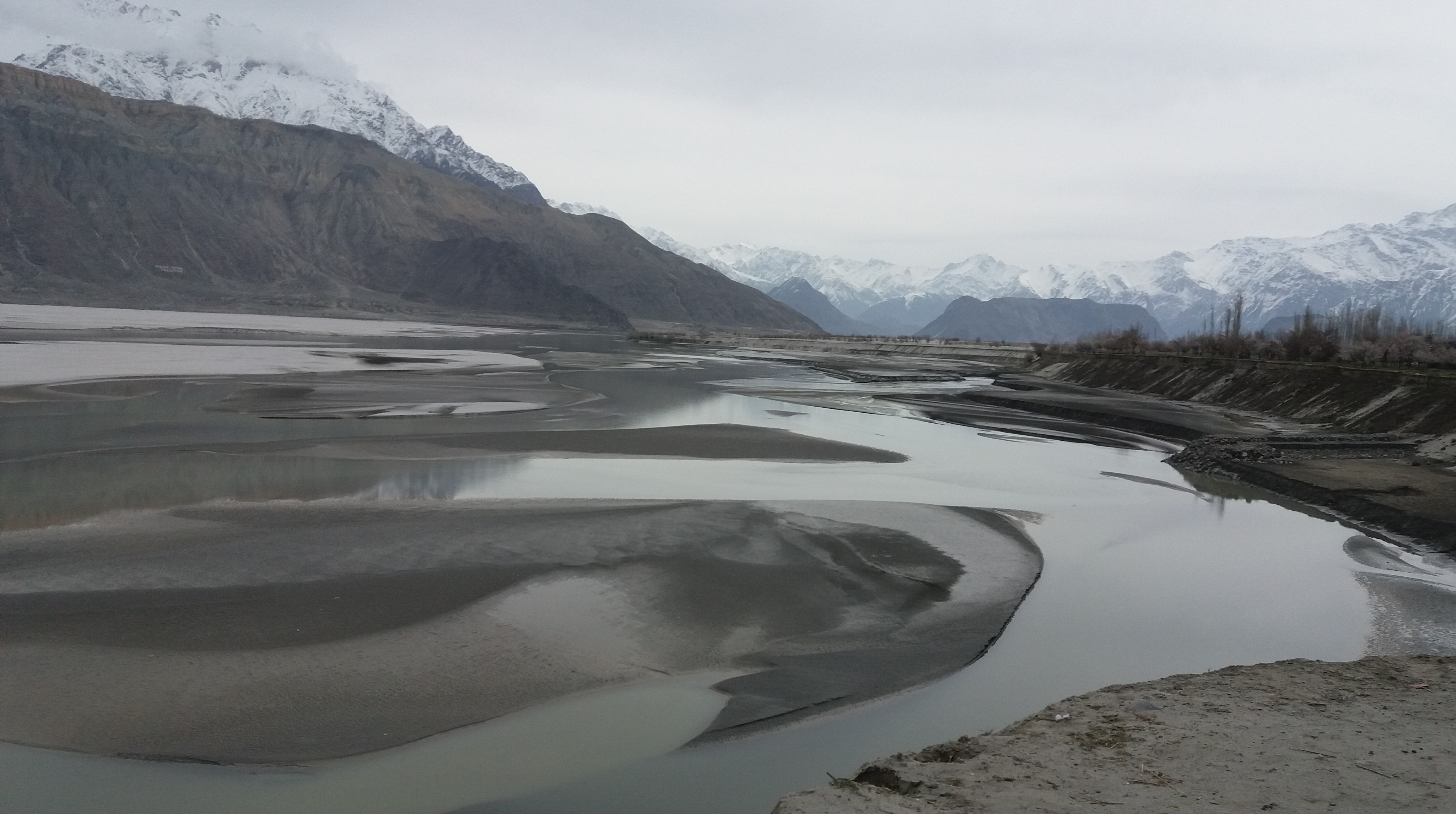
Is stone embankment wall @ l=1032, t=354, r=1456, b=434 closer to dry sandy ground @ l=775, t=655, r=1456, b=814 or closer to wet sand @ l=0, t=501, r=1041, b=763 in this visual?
wet sand @ l=0, t=501, r=1041, b=763

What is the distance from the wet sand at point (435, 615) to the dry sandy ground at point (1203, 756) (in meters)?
2.24

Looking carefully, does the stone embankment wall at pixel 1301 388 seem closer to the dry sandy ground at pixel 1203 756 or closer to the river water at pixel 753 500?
the river water at pixel 753 500

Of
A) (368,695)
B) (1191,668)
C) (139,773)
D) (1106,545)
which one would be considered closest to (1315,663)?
(1191,668)

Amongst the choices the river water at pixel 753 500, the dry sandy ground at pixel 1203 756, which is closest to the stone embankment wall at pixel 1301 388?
the river water at pixel 753 500

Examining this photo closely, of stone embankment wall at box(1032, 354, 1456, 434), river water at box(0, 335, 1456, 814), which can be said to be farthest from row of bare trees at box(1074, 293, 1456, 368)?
river water at box(0, 335, 1456, 814)

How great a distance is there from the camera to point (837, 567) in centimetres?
1569

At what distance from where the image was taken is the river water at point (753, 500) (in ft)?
27.5

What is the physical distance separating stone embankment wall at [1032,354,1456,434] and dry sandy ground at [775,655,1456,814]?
2860 cm

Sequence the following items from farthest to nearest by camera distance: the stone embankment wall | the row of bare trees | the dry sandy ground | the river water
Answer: the row of bare trees, the stone embankment wall, the river water, the dry sandy ground

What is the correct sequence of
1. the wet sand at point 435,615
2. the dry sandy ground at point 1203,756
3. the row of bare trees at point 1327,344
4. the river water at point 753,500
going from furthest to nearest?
the row of bare trees at point 1327,344 → the wet sand at point 435,615 → the river water at point 753,500 → the dry sandy ground at point 1203,756

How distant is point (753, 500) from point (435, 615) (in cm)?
963

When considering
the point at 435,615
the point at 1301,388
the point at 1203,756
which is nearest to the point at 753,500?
the point at 435,615

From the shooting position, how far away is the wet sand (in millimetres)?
9648

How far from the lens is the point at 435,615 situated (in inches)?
495
